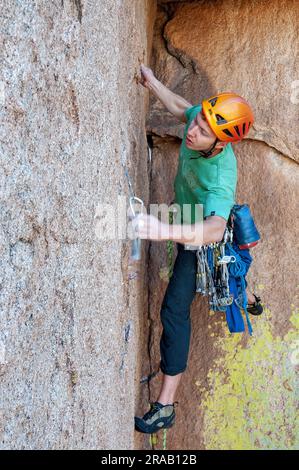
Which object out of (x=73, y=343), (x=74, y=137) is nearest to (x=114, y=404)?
(x=73, y=343)

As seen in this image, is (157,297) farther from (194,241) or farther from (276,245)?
(194,241)

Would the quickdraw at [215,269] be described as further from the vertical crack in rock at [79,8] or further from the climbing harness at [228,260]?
the vertical crack in rock at [79,8]

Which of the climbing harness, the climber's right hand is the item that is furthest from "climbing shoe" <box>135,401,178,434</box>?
the climber's right hand

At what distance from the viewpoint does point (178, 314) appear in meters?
3.22

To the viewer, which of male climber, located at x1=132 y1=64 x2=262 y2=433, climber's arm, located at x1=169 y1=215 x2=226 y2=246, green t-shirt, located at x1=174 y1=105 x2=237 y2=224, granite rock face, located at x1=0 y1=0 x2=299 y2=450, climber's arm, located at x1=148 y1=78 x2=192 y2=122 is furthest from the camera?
climber's arm, located at x1=148 y1=78 x2=192 y2=122

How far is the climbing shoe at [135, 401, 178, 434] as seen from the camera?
10.3 ft

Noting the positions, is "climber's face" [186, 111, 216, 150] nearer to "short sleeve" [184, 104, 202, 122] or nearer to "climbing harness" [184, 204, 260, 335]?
Result: "short sleeve" [184, 104, 202, 122]

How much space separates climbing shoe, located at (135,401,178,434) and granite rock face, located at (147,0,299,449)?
0.46 metres

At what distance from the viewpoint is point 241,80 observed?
3615 millimetres

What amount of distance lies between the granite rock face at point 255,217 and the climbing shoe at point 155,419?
1.51 feet

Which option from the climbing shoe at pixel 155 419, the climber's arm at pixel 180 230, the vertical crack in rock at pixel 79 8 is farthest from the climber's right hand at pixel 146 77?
the climbing shoe at pixel 155 419

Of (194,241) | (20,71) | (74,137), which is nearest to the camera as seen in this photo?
(20,71)

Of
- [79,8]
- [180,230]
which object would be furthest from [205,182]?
[79,8]

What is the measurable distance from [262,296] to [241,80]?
1250 mm
